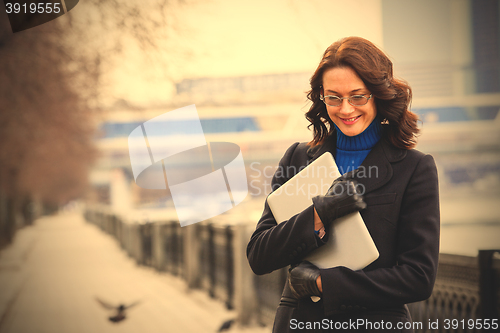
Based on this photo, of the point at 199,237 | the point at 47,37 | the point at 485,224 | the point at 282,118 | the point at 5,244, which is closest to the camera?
the point at 47,37

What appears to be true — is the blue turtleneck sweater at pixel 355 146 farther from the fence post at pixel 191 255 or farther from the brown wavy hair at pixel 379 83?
the fence post at pixel 191 255

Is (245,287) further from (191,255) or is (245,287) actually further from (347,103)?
(347,103)

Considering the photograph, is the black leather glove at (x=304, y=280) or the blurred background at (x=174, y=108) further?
the blurred background at (x=174, y=108)

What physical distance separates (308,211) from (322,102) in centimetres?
43

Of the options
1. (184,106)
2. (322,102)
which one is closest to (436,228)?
(322,102)

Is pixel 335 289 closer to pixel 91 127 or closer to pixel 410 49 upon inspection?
pixel 410 49

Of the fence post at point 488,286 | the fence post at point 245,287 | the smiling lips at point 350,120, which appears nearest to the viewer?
the smiling lips at point 350,120

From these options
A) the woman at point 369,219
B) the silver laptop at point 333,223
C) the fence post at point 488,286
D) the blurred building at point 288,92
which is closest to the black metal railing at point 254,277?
the fence post at point 488,286

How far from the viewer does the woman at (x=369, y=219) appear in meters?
1.21

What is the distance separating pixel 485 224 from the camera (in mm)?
25656

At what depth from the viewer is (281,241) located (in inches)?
51.5

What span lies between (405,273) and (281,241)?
0.36 metres

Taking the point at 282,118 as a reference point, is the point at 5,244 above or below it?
below

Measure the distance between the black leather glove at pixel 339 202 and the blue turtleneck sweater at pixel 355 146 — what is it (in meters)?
0.20
